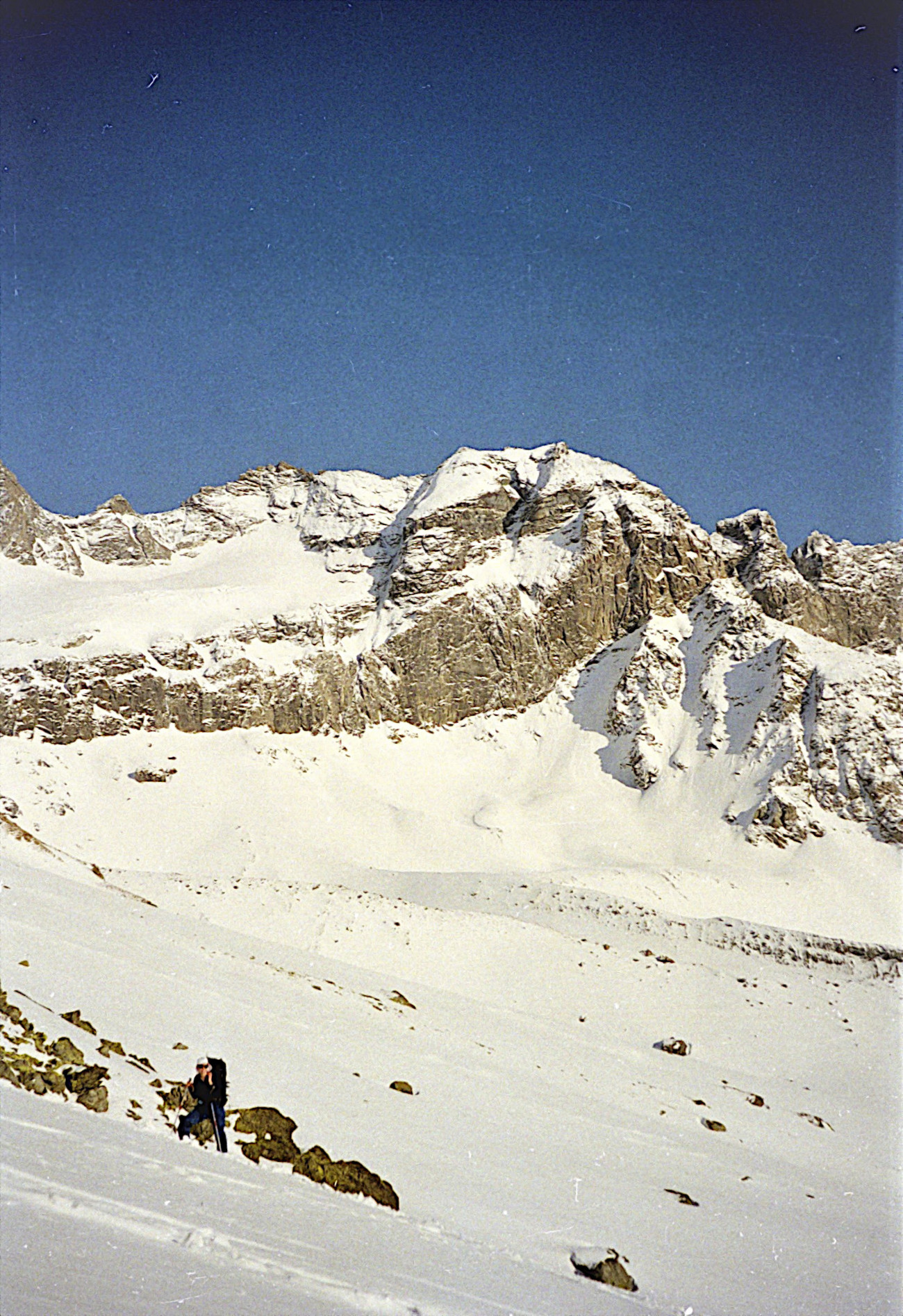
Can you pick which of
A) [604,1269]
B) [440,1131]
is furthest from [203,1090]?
[440,1131]

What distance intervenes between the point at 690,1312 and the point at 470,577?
89.1 metres

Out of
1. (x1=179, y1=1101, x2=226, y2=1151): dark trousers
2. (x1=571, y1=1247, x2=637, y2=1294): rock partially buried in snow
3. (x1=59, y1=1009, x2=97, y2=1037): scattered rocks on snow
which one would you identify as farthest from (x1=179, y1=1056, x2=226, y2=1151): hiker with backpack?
(x1=571, y1=1247, x2=637, y2=1294): rock partially buried in snow

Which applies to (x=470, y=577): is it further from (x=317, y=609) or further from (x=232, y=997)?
(x=232, y=997)

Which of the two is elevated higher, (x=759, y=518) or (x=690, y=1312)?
(x=759, y=518)

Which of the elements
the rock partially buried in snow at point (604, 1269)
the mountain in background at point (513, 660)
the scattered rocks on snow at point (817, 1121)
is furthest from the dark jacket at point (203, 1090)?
the mountain in background at point (513, 660)

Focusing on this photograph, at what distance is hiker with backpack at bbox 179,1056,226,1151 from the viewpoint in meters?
8.57

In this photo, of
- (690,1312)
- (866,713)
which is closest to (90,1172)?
(690,1312)

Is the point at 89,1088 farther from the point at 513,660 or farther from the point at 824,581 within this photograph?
the point at 824,581

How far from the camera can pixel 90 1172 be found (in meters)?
5.87

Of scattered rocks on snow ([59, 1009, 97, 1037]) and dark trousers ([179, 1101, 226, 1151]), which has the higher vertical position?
scattered rocks on snow ([59, 1009, 97, 1037])

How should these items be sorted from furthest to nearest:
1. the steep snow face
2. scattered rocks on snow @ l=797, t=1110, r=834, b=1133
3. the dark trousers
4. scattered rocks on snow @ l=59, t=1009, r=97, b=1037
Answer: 1. the steep snow face
2. scattered rocks on snow @ l=797, t=1110, r=834, b=1133
3. scattered rocks on snow @ l=59, t=1009, r=97, b=1037
4. the dark trousers

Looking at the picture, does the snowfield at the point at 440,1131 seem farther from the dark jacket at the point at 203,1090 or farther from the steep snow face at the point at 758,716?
the steep snow face at the point at 758,716

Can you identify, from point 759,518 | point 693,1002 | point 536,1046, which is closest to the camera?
point 536,1046

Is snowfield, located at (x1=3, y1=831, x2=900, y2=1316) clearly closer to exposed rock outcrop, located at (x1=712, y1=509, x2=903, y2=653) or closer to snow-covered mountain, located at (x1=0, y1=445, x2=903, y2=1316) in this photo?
snow-covered mountain, located at (x1=0, y1=445, x2=903, y2=1316)
